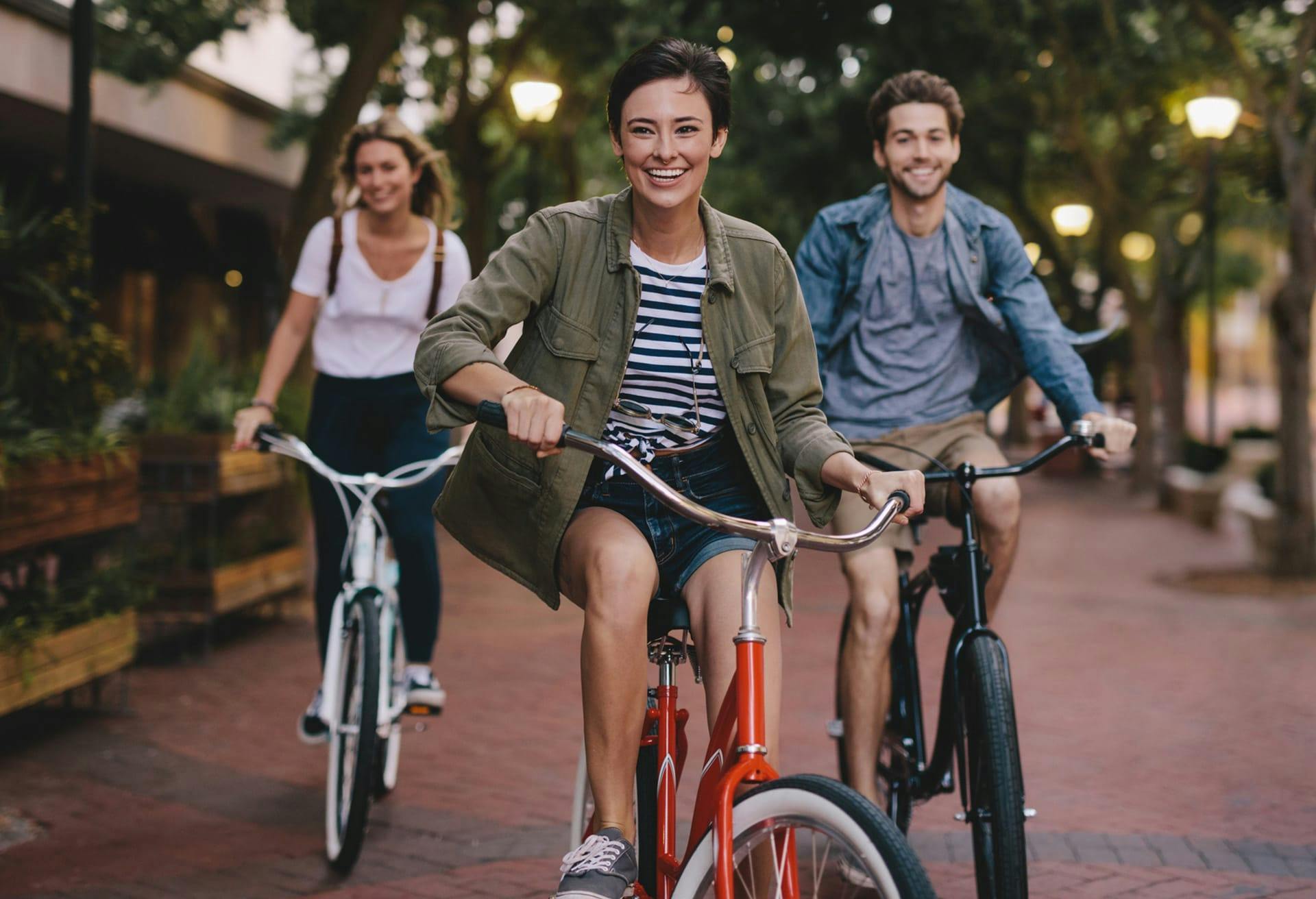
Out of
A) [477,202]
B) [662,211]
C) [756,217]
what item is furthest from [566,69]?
[662,211]

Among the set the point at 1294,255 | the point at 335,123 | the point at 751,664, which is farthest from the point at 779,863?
the point at 1294,255

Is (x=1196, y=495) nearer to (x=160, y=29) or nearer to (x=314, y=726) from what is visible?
(x=160, y=29)

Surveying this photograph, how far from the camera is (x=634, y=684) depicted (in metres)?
2.88

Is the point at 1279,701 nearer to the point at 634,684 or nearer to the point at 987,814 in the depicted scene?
the point at 987,814

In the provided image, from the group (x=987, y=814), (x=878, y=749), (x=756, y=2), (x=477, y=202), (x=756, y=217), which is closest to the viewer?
(x=987, y=814)

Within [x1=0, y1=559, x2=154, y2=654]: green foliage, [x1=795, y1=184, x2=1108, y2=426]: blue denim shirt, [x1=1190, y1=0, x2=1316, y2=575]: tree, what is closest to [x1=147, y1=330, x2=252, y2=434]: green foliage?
[x1=0, y1=559, x2=154, y2=654]: green foliage

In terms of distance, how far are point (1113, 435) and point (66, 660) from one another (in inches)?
160

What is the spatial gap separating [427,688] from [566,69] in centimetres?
1301

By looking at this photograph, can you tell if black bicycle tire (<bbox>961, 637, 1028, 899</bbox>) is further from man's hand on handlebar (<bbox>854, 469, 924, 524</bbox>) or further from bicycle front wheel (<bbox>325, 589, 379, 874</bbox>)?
bicycle front wheel (<bbox>325, 589, 379, 874</bbox>)

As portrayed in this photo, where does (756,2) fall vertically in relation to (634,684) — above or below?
above

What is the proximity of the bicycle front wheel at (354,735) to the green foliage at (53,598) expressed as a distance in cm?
152

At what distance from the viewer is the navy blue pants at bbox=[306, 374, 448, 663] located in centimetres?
499

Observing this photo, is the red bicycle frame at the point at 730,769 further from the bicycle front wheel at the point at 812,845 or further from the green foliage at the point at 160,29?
the green foliage at the point at 160,29

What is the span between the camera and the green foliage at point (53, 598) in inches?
216
